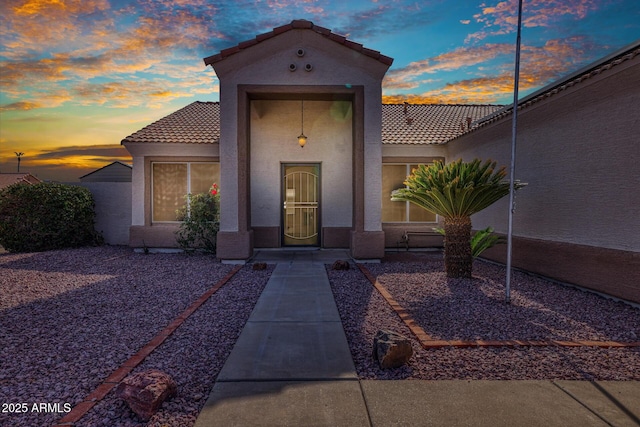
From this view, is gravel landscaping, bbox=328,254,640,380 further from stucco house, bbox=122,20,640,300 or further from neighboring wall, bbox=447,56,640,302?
stucco house, bbox=122,20,640,300

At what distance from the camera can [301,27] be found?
31.1 ft

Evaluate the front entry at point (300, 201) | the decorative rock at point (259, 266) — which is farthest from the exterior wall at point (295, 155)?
the decorative rock at point (259, 266)

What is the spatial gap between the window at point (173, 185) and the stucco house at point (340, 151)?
3 cm

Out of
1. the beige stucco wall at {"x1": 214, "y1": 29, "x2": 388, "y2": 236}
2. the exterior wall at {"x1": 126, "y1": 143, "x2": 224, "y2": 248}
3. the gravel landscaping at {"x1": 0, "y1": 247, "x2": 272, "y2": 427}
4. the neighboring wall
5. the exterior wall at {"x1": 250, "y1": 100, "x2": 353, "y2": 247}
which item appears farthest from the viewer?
the exterior wall at {"x1": 126, "y1": 143, "x2": 224, "y2": 248}

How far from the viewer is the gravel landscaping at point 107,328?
309cm

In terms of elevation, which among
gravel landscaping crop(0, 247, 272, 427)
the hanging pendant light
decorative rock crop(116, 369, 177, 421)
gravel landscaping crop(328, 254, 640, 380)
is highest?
the hanging pendant light

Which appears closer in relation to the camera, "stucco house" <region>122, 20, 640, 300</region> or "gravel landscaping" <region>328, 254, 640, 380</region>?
"gravel landscaping" <region>328, 254, 640, 380</region>

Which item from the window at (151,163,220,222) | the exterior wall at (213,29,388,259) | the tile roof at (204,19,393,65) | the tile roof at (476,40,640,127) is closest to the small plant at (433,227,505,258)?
the exterior wall at (213,29,388,259)

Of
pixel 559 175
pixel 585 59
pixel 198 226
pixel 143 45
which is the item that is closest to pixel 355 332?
pixel 559 175

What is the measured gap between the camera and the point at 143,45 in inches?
398

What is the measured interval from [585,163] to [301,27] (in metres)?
6.98

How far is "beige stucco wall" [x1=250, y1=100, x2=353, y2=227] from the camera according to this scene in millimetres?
11555

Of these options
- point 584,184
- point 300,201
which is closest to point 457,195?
point 584,184

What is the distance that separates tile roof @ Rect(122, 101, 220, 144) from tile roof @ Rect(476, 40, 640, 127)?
852 cm
